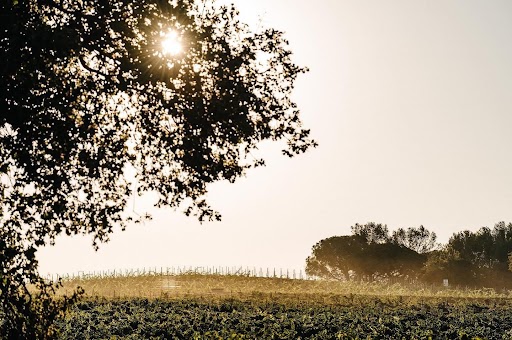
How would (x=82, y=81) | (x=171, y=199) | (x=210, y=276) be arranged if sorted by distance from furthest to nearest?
(x=210, y=276)
(x=171, y=199)
(x=82, y=81)

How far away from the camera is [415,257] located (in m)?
121

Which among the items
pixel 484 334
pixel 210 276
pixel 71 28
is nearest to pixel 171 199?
pixel 71 28

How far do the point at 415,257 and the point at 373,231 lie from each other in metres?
17.5

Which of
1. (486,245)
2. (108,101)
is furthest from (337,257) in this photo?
(108,101)

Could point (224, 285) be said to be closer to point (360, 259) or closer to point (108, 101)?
point (108, 101)

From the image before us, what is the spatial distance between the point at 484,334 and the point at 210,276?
5435 centimetres

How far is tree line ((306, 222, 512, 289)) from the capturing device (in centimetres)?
10888

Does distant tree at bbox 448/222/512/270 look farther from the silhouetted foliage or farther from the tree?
the tree

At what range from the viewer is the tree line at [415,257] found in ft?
357

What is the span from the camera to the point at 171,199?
65.5ft

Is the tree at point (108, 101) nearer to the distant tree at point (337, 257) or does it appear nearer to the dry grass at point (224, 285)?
the dry grass at point (224, 285)

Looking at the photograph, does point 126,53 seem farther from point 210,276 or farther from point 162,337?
point 210,276

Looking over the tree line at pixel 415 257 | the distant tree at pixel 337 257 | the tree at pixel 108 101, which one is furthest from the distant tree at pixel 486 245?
the tree at pixel 108 101

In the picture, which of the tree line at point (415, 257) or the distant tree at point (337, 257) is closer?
the tree line at point (415, 257)
